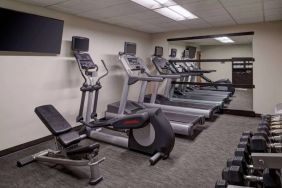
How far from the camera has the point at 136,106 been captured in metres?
4.83

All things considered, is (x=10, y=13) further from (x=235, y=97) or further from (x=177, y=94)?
(x=235, y=97)

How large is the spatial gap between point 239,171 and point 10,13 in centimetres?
347

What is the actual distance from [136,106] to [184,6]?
7.95 ft

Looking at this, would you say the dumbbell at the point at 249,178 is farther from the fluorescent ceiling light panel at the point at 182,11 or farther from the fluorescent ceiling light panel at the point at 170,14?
the fluorescent ceiling light panel at the point at 170,14

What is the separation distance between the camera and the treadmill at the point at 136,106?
12.2ft

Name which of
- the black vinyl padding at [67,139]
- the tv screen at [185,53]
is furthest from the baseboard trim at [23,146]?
the tv screen at [185,53]

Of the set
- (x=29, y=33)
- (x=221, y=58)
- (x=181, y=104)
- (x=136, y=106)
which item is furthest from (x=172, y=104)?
(x=221, y=58)

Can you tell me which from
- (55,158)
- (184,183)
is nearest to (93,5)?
(55,158)

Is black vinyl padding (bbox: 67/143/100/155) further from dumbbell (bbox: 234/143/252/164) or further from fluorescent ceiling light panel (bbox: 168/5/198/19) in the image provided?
fluorescent ceiling light panel (bbox: 168/5/198/19)

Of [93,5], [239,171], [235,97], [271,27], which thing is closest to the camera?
[239,171]

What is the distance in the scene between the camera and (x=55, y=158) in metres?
2.64

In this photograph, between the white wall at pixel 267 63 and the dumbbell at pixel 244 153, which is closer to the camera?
the dumbbell at pixel 244 153

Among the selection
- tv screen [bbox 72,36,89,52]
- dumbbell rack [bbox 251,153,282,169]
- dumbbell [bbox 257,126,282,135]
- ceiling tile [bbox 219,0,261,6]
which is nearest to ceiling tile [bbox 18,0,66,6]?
tv screen [bbox 72,36,89,52]

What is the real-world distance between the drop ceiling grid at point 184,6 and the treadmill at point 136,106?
28.1 inches
